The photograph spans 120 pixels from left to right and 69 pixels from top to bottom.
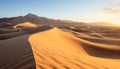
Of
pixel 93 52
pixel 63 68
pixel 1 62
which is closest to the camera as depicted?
pixel 63 68

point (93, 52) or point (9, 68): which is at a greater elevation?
point (9, 68)

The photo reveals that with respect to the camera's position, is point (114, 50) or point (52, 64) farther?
point (114, 50)

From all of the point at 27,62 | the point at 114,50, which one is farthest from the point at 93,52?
the point at 27,62

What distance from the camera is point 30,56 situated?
5.56 meters

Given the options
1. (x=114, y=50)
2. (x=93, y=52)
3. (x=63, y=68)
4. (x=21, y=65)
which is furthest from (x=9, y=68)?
(x=114, y=50)

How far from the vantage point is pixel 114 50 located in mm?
16375

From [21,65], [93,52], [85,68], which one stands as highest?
[21,65]

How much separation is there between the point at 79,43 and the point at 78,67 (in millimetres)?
11724

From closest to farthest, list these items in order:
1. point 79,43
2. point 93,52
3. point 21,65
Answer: point 21,65
point 93,52
point 79,43

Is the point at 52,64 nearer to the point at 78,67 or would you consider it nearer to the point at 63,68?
the point at 63,68

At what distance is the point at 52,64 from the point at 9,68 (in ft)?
3.45

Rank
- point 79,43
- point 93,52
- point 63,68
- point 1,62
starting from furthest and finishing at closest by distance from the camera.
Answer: point 79,43 < point 93,52 < point 1,62 < point 63,68

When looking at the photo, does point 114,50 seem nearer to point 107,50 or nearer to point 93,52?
point 107,50

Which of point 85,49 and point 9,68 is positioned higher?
point 9,68
